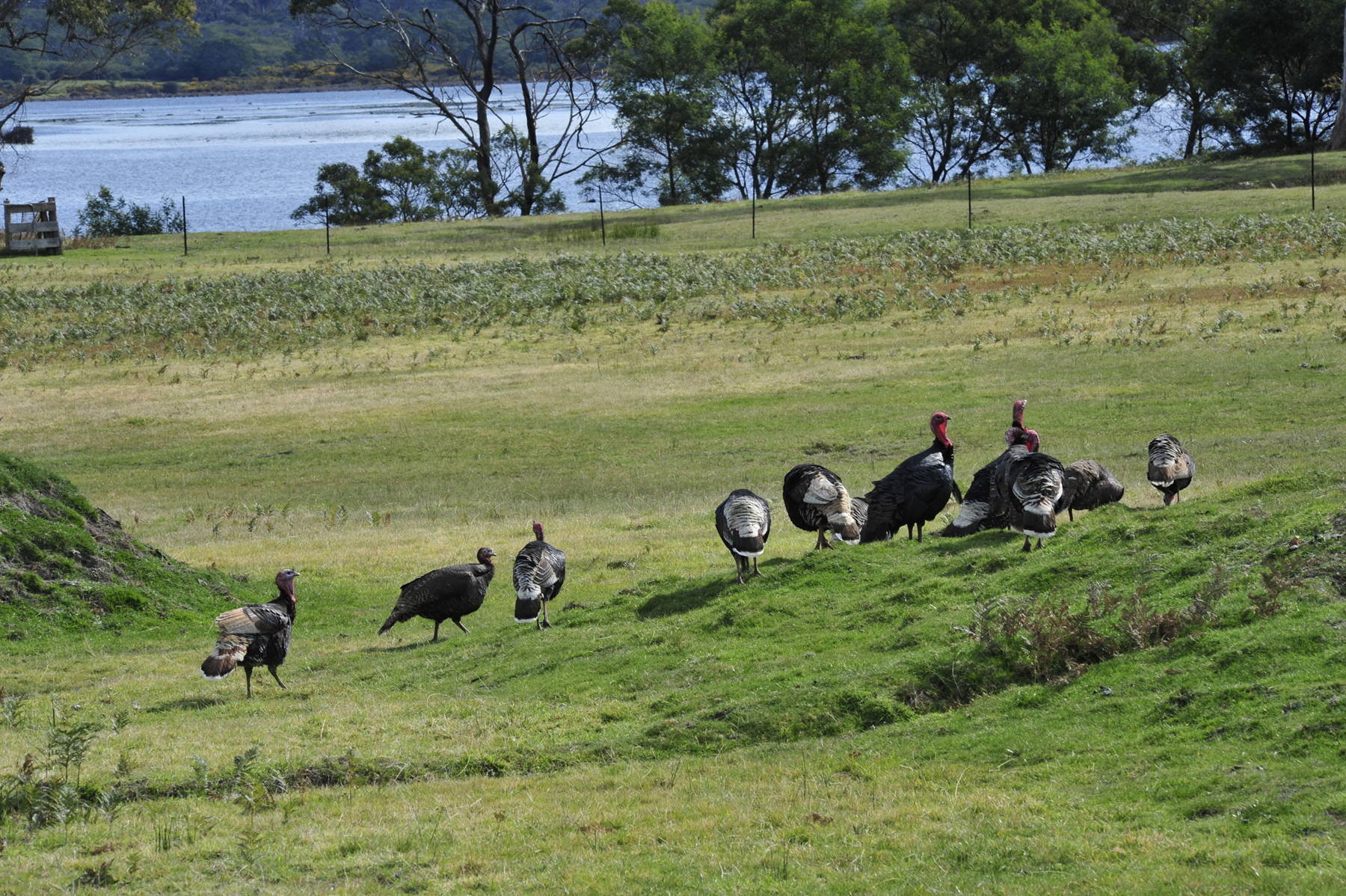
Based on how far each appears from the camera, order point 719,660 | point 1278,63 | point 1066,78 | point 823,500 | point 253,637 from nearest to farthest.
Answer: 1. point 719,660
2. point 253,637
3. point 823,500
4. point 1278,63
5. point 1066,78

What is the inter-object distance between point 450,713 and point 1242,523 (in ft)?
24.0

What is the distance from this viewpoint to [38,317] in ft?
159

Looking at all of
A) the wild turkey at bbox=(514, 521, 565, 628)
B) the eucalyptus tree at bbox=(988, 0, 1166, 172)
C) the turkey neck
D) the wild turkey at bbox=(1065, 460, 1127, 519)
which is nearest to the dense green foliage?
the turkey neck

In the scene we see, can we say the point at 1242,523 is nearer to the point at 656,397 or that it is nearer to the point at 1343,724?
the point at 1343,724

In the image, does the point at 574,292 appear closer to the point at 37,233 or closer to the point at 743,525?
the point at 37,233

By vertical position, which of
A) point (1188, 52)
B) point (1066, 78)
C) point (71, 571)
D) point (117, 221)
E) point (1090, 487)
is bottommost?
point (71, 571)

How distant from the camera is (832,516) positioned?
14.5m

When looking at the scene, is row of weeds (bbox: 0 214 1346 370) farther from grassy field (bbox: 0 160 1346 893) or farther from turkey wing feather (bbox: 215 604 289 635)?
turkey wing feather (bbox: 215 604 289 635)

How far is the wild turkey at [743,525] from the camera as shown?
13859 mm

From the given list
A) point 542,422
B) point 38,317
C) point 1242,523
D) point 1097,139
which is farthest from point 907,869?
point 1097,139

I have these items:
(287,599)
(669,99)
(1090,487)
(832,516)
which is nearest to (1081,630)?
(832,516)

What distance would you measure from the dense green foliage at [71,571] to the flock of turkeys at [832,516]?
373 centimetres

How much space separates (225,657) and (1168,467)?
10.8 meters

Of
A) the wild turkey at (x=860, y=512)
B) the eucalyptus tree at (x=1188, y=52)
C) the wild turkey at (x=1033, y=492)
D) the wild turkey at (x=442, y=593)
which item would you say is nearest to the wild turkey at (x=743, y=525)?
the wild turkey at (x=860, y=512)
